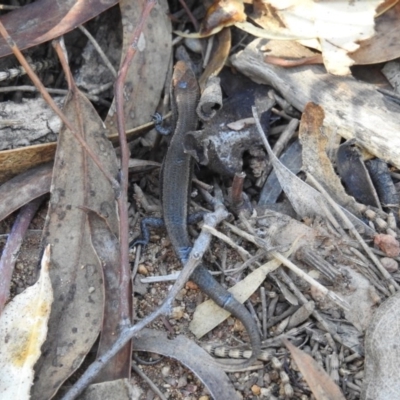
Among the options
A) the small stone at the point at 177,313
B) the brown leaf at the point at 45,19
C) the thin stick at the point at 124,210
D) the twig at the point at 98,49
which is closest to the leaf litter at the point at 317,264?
the small stone at the point at 177,313

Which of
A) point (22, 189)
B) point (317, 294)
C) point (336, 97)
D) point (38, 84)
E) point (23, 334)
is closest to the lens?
point (38, 84)

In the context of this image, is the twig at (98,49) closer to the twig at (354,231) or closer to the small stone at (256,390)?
the twig at (354,231)

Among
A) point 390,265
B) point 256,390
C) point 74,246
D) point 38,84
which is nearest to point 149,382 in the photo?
point 256,390

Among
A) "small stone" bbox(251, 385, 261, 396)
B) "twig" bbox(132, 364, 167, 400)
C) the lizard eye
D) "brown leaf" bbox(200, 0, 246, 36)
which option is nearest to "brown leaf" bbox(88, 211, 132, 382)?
"twig" bbox(132, 364, 167, 400)

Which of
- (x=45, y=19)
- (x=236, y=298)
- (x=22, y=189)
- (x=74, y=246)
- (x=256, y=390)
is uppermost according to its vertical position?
(x=45, y=19)

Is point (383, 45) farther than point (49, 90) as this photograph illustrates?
No

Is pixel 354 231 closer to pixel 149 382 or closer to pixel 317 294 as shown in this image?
pixel 317 294

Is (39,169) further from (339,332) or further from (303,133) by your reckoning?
(339,332)

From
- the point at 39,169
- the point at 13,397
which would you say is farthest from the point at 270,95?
the point at 13,397
